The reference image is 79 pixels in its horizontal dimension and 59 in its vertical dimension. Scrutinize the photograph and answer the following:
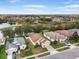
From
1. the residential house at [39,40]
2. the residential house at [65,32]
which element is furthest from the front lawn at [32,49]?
the residential house at [65,32]

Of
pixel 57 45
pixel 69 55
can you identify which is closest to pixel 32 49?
pixel 57 45

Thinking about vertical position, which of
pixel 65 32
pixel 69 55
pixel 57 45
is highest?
pixel 65 32

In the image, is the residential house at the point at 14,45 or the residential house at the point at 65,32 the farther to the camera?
the residential house at the point at 65,32

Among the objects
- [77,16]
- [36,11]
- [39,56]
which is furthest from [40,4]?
[39,56]

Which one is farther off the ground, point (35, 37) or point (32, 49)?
point (35, 37)

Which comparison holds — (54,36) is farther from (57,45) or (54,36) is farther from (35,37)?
(35,37)

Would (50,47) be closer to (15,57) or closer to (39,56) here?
(39,56)

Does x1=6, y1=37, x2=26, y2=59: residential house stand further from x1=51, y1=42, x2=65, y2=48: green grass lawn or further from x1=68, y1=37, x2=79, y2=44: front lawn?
x1=68, y1=37, x2=79, y2=44: front lawn

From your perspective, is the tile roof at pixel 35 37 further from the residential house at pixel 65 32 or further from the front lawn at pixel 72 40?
the front lawn at pixel 72 40
